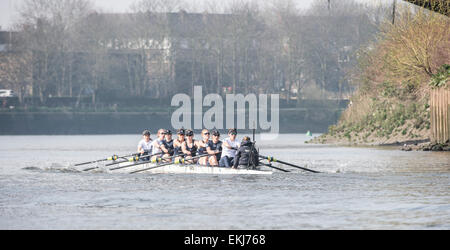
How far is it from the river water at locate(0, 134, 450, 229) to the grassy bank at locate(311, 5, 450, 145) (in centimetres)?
819

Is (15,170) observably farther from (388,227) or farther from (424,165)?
(388,227)

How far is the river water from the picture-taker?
781 inches

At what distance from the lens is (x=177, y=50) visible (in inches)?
4163

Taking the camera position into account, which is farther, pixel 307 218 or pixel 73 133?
pixel 73 133

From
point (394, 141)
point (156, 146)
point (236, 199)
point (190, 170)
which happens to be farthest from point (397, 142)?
point (236, 199)

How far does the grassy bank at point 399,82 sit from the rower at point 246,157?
35.0ft

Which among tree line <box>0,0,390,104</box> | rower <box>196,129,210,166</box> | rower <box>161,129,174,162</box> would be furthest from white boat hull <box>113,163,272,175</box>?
tree line <box>0,0,390,104</box>

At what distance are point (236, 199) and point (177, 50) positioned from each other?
82.3m

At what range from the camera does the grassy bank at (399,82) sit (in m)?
43.5

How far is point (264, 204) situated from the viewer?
23109 millimetres

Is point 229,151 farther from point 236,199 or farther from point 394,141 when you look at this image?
point 394,141
